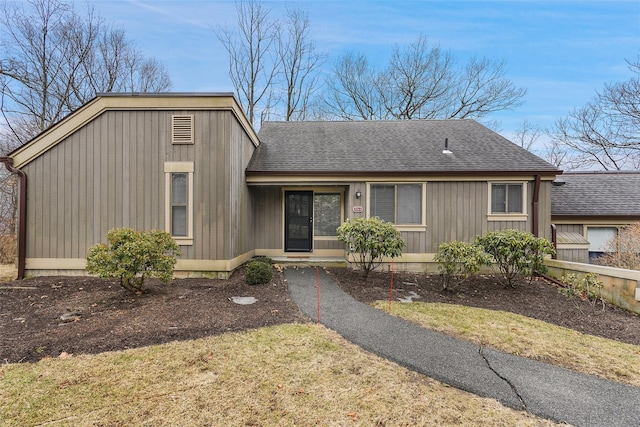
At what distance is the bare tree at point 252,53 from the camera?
18406 mm

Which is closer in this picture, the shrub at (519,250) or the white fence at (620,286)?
the white fence at (620,286)

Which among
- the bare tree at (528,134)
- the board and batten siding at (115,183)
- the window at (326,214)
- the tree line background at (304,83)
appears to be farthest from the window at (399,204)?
the bare tree at (528,134)

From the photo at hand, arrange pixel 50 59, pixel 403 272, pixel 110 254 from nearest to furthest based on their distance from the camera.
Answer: pixel 110 254
pixel 403 272
pixel 50 59

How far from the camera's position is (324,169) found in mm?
8367

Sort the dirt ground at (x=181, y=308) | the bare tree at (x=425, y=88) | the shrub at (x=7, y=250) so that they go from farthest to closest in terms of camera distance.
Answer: the bare tree at (x=425, y=88)
the shrub at (x=7, y=250)
the dirt ground at (x=181, y=308)

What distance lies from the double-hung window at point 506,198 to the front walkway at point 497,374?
561 centimetres

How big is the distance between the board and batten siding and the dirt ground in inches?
38.3

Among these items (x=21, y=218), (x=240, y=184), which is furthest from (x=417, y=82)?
(x=21, y=218)

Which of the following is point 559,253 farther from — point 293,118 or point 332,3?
point 293,118

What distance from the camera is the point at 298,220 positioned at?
31.2 ft

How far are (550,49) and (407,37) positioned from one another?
838 cm

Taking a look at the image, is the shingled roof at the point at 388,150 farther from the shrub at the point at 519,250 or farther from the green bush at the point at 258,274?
the green bush at the point at 258,274

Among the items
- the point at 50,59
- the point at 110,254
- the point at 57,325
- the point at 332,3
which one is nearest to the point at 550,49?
the point at 332,3

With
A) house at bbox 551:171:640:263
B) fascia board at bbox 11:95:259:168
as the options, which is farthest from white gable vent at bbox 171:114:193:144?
house at bbox 551:171:640:263
